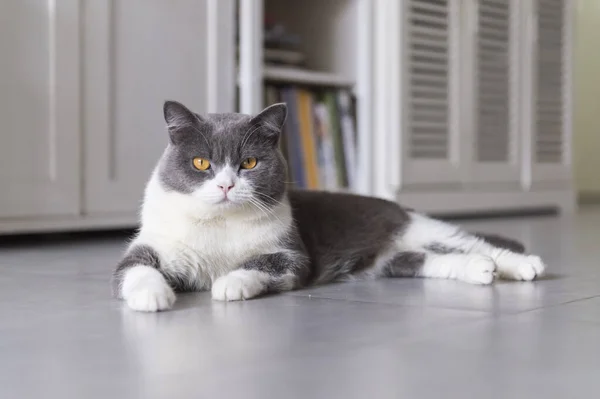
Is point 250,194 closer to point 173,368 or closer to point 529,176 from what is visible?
point 173,368

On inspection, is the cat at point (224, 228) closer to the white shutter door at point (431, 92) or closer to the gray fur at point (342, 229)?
the gray fur at point (342, 229)

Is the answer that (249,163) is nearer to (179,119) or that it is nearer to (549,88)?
(179,119)

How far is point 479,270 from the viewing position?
1717 millimetres

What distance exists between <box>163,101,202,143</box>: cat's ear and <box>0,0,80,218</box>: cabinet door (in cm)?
106

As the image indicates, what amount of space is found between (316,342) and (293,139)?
2080mm

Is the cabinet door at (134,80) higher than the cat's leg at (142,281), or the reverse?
the cabinet door at (134,80)

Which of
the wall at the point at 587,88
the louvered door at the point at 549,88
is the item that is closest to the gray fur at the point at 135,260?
the louvered door at the point at 549,88

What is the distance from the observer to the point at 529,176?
4.22m

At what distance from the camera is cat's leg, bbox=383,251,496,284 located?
1.72m

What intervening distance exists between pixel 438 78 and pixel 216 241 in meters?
2.30

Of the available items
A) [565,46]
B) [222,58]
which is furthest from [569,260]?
[565,46]

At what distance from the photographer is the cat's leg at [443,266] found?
1716 mm

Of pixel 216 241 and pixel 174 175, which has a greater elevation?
pixel 174 175

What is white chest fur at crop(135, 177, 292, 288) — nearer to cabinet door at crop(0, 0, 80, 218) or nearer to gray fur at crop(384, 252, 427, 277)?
gray fur at crop(384, 252, 427, 277)
